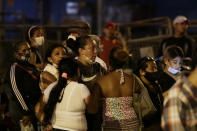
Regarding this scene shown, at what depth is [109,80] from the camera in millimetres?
5934

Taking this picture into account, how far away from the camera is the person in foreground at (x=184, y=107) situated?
3943mm

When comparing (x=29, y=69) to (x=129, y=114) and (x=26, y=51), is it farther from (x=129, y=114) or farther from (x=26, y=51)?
(x=129, y=114)

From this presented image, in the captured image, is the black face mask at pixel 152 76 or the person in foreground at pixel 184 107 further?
the black face mask at pixel 152 76

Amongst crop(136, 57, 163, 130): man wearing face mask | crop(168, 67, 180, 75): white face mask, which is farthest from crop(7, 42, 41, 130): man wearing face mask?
crop(168, 67, 180, 75): white face mask

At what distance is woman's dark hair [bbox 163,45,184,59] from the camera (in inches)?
300

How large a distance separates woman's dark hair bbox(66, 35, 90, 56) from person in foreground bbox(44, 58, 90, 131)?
0.80 meters

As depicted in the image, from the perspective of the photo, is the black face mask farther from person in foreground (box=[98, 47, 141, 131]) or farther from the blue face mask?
the blue face mask

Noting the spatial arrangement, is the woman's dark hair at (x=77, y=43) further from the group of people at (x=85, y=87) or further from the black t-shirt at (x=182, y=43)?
the black t-shirt at (x=182, y=43)

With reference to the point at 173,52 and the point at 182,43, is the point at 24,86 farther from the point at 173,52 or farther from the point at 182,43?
the point at 182,43

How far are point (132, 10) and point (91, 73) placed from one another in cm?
2154

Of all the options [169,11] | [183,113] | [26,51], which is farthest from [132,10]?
[183,113]

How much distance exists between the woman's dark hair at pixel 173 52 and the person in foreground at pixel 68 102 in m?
2.29

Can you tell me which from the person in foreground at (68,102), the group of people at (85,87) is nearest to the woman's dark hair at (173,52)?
the group of people at (85,87)

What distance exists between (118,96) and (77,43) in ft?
3.79
